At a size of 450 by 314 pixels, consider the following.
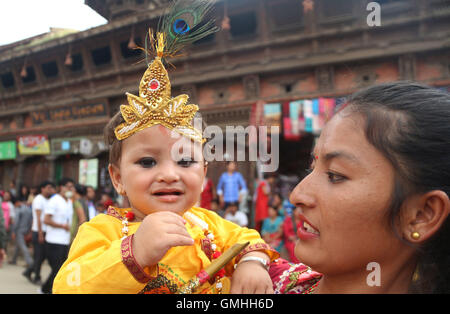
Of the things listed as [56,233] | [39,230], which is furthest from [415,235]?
[39,230]

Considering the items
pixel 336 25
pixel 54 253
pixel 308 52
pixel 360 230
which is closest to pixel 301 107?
pixel 308 52

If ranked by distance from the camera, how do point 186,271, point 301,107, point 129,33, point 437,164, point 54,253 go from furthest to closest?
point 129,33 → point 301,107 → point 54,253 → point 186,271 → point 437,164

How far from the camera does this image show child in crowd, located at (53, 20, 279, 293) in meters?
1.04

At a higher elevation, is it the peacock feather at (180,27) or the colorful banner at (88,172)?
the peacock feather at (180,27)

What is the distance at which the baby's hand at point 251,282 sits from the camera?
3.43 feet

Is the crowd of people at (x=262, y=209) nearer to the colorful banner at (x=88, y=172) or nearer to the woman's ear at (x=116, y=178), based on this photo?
the woman's ear at (x=116, y=178)

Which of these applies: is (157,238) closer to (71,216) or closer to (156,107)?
(156,107)

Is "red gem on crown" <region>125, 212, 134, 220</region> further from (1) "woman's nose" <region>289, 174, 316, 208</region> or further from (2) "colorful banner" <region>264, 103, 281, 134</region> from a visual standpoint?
(2) "colorful banner" <region>264, 103, 281, 134</region>

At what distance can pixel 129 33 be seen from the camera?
1217cm

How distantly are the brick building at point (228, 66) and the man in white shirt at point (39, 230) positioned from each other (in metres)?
3.34

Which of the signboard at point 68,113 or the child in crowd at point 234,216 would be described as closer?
the child in crowd at point 234,216

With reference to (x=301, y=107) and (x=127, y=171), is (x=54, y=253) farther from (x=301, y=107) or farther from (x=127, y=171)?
(x=301, y=107)

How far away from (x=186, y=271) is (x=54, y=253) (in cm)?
509

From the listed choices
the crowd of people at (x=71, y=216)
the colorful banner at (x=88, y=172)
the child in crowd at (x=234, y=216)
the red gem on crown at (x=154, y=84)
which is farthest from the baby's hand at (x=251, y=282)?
the colorful banner at (x=88, y=172)
